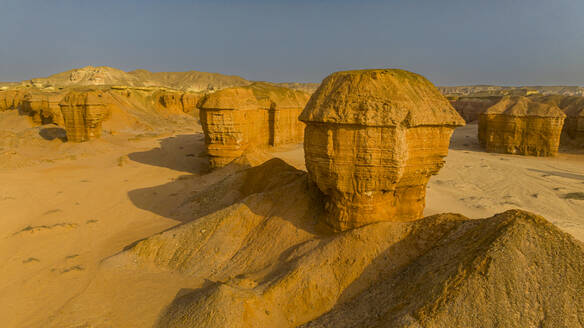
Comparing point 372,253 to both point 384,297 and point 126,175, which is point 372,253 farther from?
point 126,175

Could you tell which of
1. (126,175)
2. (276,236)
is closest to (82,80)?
(126,175)

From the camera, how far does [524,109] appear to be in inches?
682

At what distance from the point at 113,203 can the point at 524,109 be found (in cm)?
2110

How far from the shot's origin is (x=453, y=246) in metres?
3.88

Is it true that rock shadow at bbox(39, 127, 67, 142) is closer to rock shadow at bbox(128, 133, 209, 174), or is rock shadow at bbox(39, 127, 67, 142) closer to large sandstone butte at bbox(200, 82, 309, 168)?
rock shadow at bbox(128, 133, 209, 174)

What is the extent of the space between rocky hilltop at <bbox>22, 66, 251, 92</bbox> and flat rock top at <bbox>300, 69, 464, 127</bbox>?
5977 cm

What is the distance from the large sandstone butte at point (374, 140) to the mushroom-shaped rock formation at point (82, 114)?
17.5m

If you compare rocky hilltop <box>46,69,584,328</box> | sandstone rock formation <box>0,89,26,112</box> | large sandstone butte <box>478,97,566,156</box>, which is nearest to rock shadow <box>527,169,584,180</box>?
large sandstone butte <box>478,97,566,156</box>

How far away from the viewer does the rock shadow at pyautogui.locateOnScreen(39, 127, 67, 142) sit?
1973 centimetres

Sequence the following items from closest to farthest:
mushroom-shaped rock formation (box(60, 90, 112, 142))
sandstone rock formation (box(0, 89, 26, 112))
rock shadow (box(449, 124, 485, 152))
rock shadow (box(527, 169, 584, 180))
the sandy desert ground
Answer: the sandy desert ground, rock shadow (box(527, 169, 584, 180)), mushroom-shaped rock formation (box(60, 90, 112, 142)), rock shadow (box(449, 124, 485, 152)), sandstone rock formation (box(0, 89, 26, 112))

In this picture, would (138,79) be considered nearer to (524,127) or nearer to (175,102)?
(175,102)

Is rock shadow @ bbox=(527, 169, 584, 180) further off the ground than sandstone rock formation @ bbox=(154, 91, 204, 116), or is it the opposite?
sandstone rock formation @ bbox=(154, 91, 204, 116)

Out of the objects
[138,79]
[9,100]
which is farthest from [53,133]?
[138,79]

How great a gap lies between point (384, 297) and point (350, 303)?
1.63 feet
